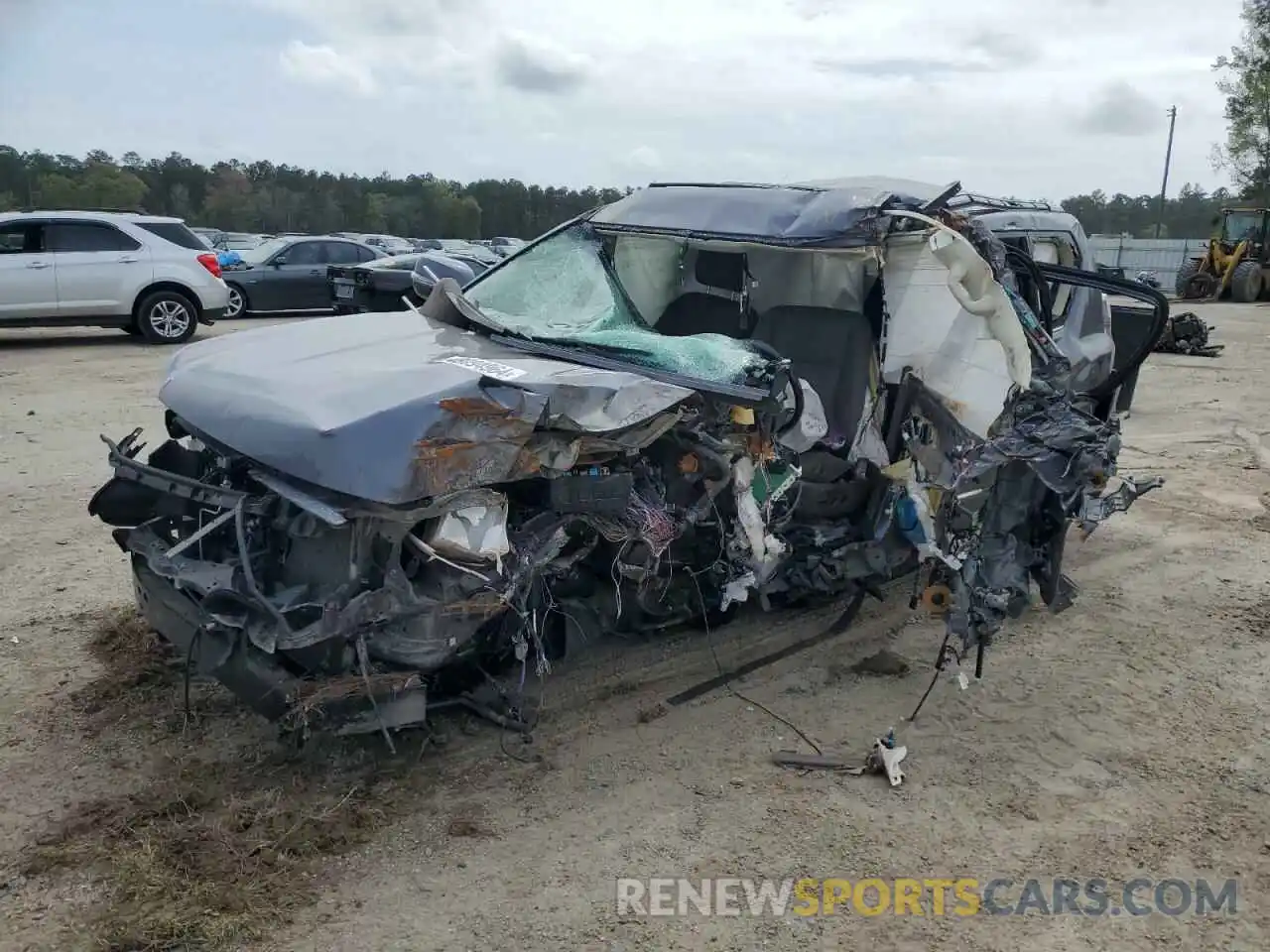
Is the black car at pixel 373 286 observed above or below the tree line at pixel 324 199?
below

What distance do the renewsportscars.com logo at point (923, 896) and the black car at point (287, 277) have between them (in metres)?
14.4

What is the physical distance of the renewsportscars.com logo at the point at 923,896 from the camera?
8.99ft

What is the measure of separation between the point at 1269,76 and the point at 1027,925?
139 ft

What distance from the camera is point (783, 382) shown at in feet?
11.4

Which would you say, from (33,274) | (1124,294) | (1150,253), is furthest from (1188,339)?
(1150,253)

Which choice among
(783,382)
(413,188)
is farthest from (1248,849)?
(413,188)

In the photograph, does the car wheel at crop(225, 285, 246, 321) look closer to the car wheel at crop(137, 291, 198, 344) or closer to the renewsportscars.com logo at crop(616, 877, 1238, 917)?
the car wheel at crop(137, 291, 198, 344)

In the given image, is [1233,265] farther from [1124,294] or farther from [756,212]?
[756,212]

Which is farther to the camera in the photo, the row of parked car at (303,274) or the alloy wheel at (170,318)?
the row of parked car at (303,274)

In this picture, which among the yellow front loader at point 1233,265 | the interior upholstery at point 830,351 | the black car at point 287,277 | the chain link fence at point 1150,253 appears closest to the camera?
the interior upholstery at point 830,351

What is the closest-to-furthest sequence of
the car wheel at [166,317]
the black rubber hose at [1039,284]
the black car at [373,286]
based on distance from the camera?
the black rubber hose at [1039,284] → the car wheel at [166,317] → the black car at [373,286]

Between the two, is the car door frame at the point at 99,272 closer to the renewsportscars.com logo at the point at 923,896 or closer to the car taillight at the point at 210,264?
the car taillight at the point at 210,264

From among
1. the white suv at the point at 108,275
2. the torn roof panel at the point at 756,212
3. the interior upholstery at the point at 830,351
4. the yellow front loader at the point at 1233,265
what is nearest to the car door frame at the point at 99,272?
the white suv at the point at 108,275

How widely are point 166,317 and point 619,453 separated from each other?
11057mm
